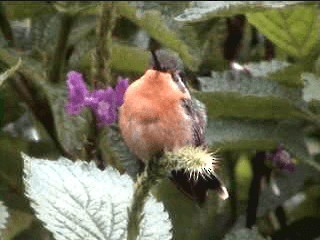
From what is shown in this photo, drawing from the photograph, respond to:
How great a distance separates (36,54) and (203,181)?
0.49 metres

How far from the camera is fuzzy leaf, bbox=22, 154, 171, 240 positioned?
3.18 feet

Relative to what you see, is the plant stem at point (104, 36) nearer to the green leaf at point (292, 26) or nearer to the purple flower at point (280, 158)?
the green leaf at point (292, 26)

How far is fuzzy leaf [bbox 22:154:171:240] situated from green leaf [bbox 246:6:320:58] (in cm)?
53

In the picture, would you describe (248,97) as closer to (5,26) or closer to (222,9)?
(222,9)

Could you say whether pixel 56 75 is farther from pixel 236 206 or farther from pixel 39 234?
pixel 236 206

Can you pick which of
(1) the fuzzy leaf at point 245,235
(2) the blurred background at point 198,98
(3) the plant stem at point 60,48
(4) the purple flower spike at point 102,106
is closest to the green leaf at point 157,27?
(2) the blurred background at point 198,98

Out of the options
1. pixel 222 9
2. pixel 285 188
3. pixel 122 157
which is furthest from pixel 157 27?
pixel 285 188

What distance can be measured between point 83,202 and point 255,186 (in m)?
0.58

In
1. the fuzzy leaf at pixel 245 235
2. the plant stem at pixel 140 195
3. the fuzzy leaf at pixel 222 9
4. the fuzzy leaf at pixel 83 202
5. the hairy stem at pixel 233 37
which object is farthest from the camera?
the hairy stem at pixel 233 37

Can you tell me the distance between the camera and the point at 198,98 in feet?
4.64

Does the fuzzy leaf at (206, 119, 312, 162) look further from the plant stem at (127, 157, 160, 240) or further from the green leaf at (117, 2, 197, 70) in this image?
the plant stem at (127, 157, 160, 240)

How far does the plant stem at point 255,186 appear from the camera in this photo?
1486 mm

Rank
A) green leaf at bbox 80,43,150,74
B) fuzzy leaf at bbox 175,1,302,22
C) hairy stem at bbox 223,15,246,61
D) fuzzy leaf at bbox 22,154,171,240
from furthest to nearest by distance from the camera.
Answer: hairy stem at bbox 223,15,246,61
green leaf at bbox 80,43,150,74
fuzzy leaf at bbox 175,1,302,22
fuzzy leaf at bbox 22,154,171,240

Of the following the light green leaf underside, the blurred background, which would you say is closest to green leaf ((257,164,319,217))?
the blurred background
